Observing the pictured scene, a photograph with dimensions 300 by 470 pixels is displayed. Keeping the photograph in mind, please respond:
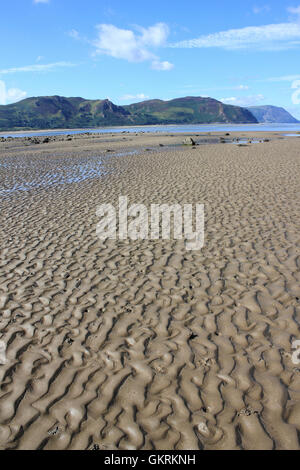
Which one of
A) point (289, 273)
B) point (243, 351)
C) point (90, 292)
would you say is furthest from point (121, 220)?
point (243, 351)

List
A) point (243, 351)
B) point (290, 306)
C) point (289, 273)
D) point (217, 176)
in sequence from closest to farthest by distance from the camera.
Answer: point (243, 351) < point (290, 306) < point (289, 273) < point (217, 176)

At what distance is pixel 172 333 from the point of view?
273 inches

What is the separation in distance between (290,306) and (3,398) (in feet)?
21.4

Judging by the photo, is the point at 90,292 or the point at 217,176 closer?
the point at 90,292

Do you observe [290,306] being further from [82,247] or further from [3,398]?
[82,247]
